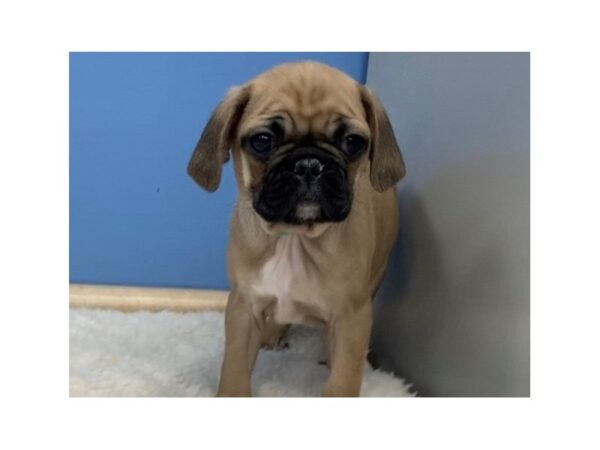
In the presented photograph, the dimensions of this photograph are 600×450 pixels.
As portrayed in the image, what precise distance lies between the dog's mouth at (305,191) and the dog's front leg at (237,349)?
1.29ft

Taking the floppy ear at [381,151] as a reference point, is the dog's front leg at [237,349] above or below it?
below

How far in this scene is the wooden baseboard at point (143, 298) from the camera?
107 inches

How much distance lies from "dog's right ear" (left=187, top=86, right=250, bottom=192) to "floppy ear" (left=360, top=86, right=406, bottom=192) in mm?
337

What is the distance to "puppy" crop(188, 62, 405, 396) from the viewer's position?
157 cm

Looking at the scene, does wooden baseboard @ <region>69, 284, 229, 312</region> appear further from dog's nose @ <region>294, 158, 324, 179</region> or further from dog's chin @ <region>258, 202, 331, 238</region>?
dog's nose @ <region>294, 158, 324, 179</region>

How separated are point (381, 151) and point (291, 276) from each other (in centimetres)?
41

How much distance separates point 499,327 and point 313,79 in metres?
0.78

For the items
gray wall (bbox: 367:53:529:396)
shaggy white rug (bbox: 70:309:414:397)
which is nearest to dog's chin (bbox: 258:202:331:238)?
gray wall (bbox: 367:53:529:396)

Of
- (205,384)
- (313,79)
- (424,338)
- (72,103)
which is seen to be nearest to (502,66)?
(313,79)

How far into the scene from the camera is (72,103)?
8.58 feet

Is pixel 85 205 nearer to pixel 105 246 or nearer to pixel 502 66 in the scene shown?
pixel 105 246

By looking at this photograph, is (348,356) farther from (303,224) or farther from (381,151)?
(381,151)

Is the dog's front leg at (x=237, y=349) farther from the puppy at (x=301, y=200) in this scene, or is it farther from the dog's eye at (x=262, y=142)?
the dog's eye at (x=262, y=142)

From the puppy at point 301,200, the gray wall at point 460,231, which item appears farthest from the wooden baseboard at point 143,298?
the puppy at point 301,200
